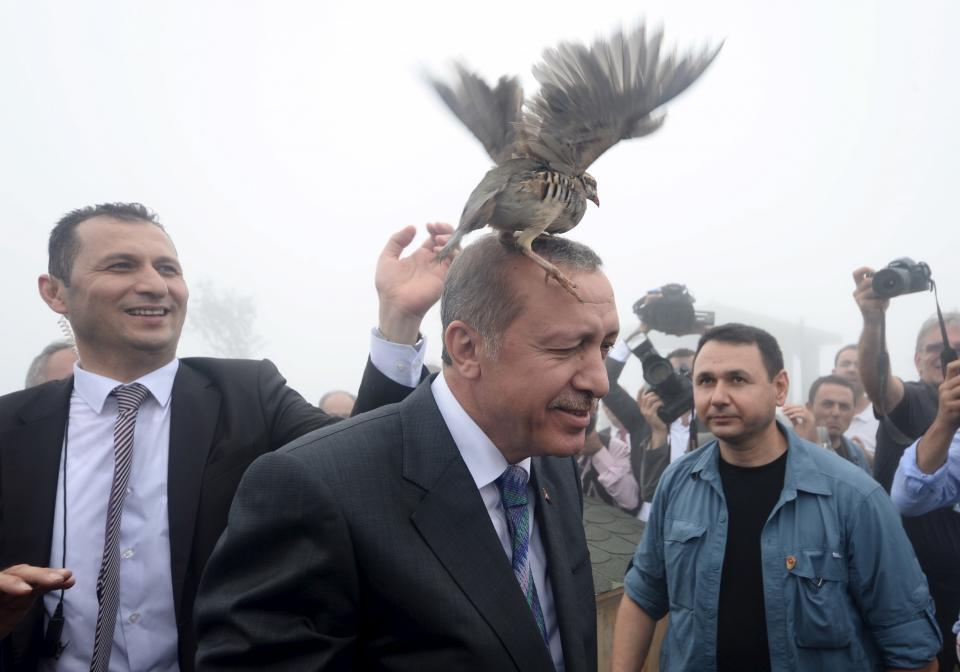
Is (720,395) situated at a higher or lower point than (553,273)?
lower

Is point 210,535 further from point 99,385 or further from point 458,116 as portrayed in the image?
point 458,116

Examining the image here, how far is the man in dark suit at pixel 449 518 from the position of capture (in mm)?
1258

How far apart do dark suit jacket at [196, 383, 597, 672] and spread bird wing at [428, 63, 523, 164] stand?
2.91 feet

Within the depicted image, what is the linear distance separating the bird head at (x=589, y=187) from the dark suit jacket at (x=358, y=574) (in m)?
0.93

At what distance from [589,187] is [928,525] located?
3239 mm

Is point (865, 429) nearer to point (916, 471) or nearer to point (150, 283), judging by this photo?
point (916, 471)

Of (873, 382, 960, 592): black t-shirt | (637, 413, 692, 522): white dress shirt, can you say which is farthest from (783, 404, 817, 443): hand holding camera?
(637, 413, 692, 522): white dress shirt

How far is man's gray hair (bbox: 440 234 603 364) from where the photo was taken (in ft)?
5.13

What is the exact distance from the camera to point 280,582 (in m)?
1.21

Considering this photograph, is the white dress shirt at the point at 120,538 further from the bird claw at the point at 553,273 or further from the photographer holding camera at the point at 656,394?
the photographer holding camera at the point at 656,394

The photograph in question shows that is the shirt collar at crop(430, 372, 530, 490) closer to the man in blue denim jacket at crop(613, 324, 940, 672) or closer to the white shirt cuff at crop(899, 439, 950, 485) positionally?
the man in blue denim jacket at crop(613, 324, 940, 672)

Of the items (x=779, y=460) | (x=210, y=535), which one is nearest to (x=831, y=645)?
(x=779, y=460)

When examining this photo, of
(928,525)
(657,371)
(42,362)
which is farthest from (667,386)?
(42,362)

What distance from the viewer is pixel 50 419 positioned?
6.64ft
